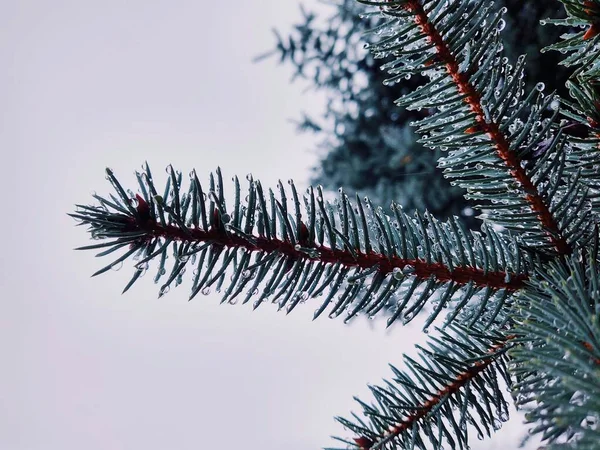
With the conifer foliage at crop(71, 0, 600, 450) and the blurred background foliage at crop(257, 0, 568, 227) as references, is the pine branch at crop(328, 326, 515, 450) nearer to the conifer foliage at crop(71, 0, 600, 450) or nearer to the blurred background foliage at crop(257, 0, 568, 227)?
the conifer foliage at crop(71, 0, 600, 450)

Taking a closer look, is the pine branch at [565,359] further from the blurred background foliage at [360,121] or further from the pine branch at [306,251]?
the blurred background foliage at [360,121]

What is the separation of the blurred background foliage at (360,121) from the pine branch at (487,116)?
0.74m

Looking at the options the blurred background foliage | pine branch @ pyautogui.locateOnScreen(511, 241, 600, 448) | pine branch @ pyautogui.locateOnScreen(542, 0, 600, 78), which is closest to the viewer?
pine branch @ pyautogui.locateOnScreen(511, 241, 600, 448)

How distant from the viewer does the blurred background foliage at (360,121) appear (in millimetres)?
1165

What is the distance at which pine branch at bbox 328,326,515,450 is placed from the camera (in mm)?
406

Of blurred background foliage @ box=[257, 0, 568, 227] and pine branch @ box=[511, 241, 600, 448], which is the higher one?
blurred background foliage @ box=[257, 0, 568, 227]

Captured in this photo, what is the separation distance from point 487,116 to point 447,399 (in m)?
0.20

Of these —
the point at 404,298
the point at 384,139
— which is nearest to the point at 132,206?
the point at 404,298

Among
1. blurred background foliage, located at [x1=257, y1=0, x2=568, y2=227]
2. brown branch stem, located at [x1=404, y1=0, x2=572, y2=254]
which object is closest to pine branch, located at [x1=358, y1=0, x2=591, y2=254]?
brown branch stem, located at [x1=404, y1=0, x2=572, y2=254]

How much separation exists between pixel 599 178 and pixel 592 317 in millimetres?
164

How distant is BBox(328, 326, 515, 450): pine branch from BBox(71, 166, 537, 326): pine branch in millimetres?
37

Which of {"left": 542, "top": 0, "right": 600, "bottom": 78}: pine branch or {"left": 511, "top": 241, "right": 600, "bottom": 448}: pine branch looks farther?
{"left": 542, "top": 0, "right": 600, "bottom": 78}: pine branch

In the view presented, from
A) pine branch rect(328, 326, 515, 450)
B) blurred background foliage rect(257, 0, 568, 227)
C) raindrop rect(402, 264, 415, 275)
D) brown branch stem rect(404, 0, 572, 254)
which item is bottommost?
pine branch rect(328, 326, 515, 450)

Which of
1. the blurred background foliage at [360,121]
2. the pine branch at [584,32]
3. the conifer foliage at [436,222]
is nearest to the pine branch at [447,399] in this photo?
the conifer foliage at [436,222]
